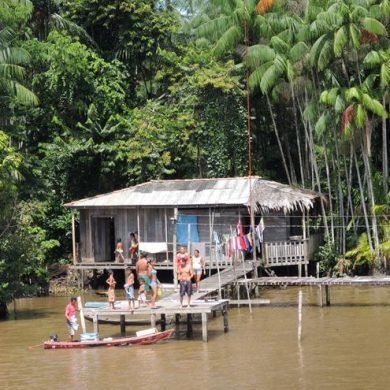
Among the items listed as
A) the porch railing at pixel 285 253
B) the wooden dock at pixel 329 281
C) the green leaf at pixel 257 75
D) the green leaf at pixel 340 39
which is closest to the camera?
the wooden dock at pixel 329 281

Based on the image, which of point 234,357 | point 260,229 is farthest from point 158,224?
point 234,357

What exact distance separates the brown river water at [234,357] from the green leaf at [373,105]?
21.4ft

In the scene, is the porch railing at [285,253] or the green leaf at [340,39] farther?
the porch railing at [285,253]

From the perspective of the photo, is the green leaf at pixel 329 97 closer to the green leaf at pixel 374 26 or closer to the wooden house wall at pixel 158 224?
the green leaf at pixel 374 26

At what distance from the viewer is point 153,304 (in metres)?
19.9

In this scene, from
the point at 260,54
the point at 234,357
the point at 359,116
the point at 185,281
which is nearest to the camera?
the point at 234,357

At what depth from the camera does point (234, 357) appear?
17781 millimetres

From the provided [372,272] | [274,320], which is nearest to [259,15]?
[372,272]

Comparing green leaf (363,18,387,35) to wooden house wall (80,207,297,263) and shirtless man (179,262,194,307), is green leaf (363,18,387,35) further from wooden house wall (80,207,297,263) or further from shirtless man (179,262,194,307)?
shirtless man (179,262,194,307)

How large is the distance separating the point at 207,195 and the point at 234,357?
38.2ft

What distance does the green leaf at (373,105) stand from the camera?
27.3 m

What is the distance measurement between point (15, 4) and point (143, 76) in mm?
9688

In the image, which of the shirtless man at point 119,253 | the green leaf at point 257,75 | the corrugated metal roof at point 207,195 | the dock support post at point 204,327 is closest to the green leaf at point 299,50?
the green leaf at point 257,75

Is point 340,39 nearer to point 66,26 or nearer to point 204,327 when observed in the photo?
point 204,327
